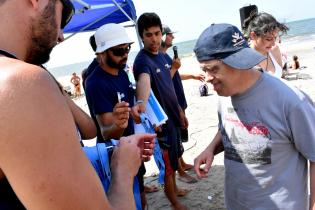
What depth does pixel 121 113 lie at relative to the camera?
92.9 inches

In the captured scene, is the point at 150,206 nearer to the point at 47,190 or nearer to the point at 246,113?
the point at 246,113

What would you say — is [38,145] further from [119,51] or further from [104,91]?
[119,51]

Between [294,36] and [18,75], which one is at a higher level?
[18,75]

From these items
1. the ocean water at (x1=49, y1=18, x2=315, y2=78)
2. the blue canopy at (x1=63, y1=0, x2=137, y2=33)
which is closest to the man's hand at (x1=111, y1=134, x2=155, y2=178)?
the blue canopy at (x1=63, y1=0, x2=137, y2=33)

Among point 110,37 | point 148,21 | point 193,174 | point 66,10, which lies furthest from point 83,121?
point 193,174

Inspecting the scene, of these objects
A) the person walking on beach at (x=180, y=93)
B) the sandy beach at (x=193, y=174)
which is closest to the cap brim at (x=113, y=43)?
the person walking on beach at (x=180, y=93)

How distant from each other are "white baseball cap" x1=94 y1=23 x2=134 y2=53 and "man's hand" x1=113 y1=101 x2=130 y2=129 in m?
0.90

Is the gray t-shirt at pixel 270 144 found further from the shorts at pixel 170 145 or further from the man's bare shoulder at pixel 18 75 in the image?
the shorts at pixel 170 145

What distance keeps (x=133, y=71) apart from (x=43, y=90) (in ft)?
8.81

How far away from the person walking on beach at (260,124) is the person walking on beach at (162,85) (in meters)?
1.49

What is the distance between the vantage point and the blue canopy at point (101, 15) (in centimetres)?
523

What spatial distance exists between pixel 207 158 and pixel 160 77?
1571 mm

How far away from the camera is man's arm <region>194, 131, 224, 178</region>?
2.19 m

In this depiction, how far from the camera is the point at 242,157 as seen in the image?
1.96 m
